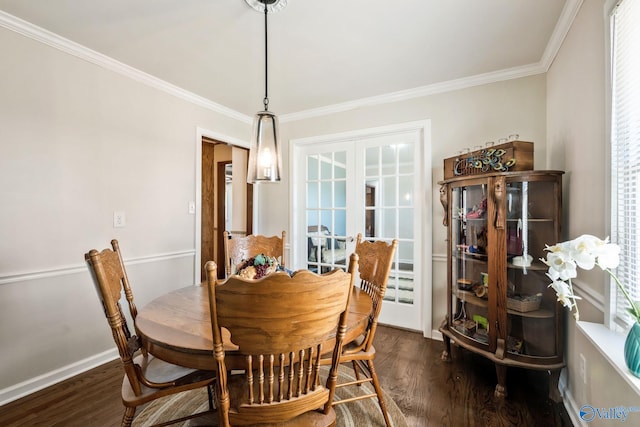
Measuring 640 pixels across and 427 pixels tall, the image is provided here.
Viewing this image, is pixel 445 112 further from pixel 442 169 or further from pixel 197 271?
pixel 197 271

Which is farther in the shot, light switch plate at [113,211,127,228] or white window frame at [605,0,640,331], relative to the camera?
light switch plate at [113,211,127,228]

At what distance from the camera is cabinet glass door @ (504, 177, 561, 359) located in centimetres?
190

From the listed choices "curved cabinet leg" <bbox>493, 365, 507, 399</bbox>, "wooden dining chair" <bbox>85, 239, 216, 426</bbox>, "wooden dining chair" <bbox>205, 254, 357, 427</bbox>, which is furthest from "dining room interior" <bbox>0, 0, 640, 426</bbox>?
"wooden dining chair" <bbox>205, 254, 357, 427</bbox>

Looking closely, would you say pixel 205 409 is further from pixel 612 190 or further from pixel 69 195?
pixel 612 190

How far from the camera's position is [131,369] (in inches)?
45.1

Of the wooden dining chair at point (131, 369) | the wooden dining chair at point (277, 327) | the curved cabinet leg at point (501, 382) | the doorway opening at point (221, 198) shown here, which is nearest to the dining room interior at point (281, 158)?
the curved cabinet leg at point (501, 382)

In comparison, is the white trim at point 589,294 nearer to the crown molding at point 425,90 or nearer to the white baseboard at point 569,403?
the white baseboard at point 569,403

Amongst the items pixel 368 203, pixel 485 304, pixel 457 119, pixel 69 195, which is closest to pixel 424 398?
pixel 485 304

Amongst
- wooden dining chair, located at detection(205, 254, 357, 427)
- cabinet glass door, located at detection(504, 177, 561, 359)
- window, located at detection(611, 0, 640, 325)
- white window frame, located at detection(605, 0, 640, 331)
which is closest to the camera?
wooden dining chair, located at detection(205, 254, 357, 427)

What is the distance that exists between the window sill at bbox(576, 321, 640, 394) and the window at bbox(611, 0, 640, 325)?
0.07 m

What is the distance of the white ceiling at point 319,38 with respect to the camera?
1750 mm

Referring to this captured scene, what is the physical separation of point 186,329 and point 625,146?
6.70 ft

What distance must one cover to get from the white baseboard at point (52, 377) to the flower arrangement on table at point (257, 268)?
1.70 metres

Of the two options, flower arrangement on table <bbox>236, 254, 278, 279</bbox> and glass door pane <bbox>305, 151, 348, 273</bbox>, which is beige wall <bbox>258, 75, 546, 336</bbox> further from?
flower arrangement on table <bbox>236, 254, 278, 279</bbox>
